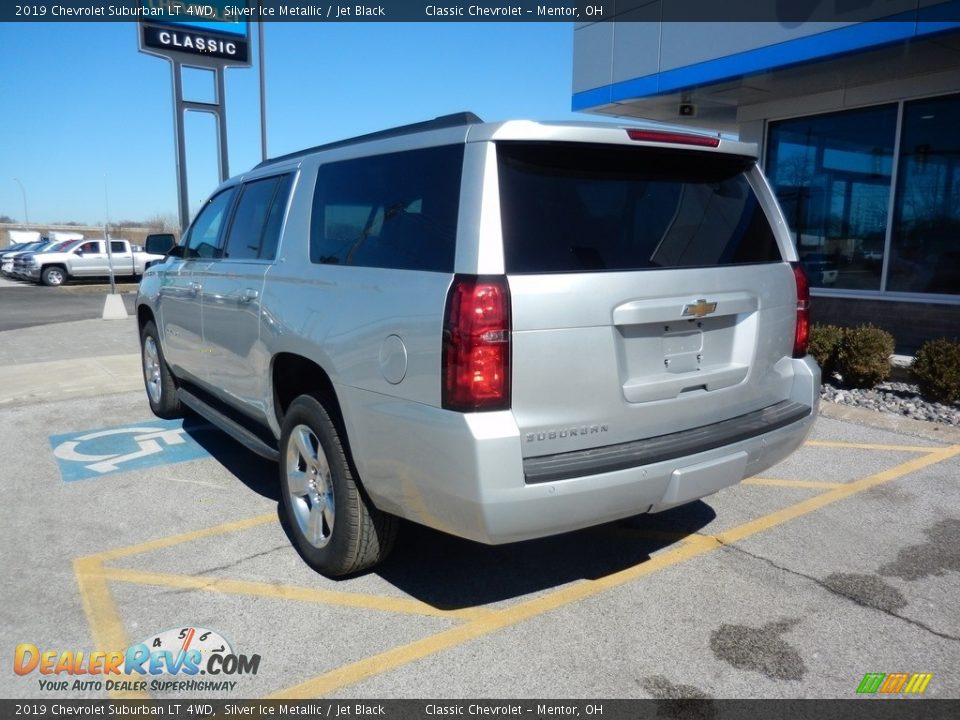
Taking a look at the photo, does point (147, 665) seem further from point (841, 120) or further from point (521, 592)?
point (841, 120)

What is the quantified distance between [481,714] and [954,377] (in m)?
6.14

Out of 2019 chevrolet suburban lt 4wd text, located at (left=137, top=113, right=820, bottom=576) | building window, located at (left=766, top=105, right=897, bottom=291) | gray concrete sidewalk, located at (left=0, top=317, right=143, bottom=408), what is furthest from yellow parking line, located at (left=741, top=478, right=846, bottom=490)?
gray concrete sidewalk, located at (left=0, top=317, right=143, bottom=408)

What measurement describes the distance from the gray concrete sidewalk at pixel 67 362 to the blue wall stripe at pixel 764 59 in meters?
7.74

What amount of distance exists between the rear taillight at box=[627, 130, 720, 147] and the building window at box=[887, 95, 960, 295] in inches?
291

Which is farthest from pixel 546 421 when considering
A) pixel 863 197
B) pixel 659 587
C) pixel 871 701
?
pixel 863 197

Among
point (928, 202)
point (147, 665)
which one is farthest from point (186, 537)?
point (928, 202)

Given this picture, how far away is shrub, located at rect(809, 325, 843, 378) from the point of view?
307 inches

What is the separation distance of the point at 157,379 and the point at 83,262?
85.0 feet

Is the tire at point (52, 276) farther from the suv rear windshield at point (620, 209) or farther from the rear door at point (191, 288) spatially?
the suv rear windshield at point (620, 209)

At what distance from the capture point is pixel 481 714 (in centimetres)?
258

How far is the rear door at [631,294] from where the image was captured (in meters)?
2.72

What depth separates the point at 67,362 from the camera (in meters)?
9.65

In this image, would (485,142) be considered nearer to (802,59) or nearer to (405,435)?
(405,435)

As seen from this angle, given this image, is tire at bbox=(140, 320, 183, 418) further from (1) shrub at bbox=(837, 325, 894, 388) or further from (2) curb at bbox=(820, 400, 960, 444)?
(1) shrub at bbox=(837, 325, 894, 388)
